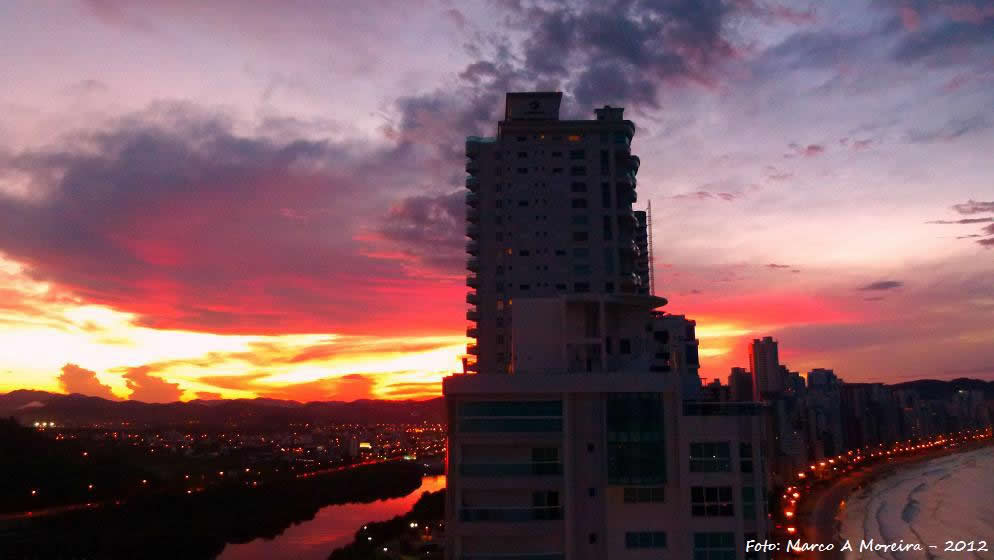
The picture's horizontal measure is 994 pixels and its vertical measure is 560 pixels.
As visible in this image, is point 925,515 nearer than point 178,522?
No

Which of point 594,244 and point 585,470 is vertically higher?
point 594,244

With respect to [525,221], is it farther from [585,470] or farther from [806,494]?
[806,494]

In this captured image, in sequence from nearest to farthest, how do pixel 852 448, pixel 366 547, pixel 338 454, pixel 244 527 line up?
pixel 366 547
pixel 244 527
pixel 852 448
pixel 338 454

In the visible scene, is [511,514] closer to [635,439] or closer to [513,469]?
[513,469]

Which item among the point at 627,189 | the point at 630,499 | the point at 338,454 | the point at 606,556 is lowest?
the point at 338,454

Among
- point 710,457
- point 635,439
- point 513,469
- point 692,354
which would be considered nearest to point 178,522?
point 692,354

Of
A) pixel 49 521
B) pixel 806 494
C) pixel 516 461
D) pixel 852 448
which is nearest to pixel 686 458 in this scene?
pixel 516 461

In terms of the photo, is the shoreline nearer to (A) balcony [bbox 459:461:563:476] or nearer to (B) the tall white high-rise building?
(B) the tall white high-rise building
